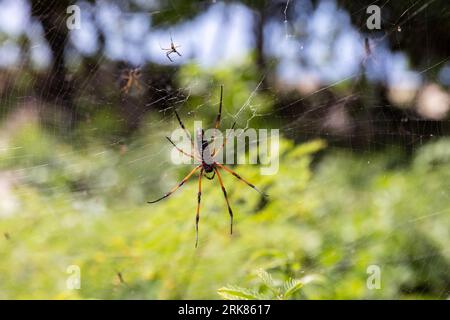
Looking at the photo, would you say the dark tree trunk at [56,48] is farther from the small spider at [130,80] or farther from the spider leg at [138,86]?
the spider leg at [138,86]

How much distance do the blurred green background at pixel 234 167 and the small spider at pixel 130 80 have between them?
49 millimetres

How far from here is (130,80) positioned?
3.77 meters

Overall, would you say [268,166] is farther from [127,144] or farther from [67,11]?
[67,11]

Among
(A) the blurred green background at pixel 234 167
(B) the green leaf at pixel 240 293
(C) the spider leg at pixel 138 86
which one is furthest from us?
(C) the spider leg at pixel 138 86

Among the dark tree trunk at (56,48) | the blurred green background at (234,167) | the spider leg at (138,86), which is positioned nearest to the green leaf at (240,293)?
the blurred green background at (234,167)

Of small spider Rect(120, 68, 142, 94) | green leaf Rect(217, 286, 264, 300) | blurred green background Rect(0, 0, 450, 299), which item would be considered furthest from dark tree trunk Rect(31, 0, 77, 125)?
green leaf Rect(217, 286, 264, 300)

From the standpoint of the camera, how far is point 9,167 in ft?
10.1

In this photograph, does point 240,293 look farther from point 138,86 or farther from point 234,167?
point 138,86

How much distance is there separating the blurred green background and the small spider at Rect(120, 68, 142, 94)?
0.16ft

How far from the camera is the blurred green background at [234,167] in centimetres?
226

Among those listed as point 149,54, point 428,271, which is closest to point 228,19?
point 149,54

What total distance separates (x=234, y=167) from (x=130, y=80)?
1476 millimetres

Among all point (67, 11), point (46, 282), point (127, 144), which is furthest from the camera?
point (67, 11)

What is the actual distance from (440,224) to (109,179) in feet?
8.51
